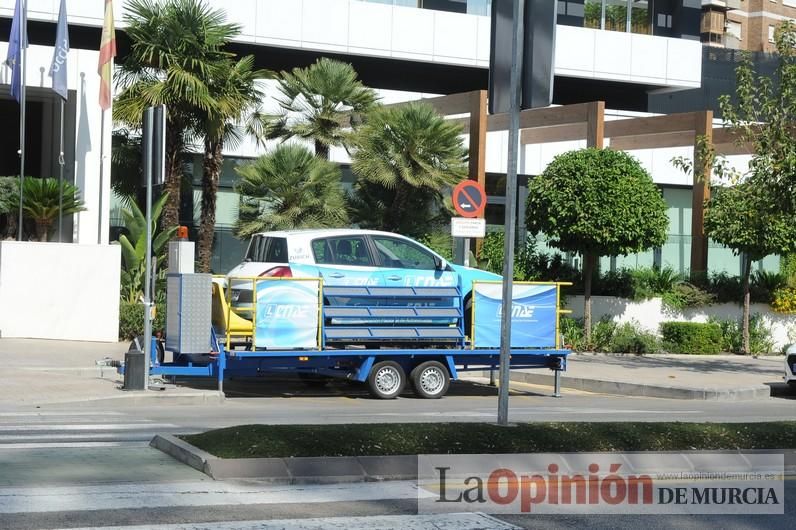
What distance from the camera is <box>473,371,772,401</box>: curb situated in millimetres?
18969

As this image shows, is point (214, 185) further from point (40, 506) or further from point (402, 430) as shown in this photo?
point (40, 506)

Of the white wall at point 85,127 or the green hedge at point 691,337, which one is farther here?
the green hedge at point 691,337

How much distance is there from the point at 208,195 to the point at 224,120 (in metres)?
2.31

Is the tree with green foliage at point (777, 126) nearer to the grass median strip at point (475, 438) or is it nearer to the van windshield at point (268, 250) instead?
the van windshield at point (268, 250)

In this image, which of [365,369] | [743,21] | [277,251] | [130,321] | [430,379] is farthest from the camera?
[743,21]

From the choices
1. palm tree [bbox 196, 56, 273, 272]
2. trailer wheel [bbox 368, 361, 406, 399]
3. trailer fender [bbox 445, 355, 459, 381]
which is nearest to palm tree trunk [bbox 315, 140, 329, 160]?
palm tree [bbox 196, 56, 273, 272]

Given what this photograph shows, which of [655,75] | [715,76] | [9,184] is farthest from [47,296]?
[715,76]

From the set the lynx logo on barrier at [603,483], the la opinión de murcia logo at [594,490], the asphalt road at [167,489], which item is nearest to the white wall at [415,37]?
the asphalt road at [167,489]

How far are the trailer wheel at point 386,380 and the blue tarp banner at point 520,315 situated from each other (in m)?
1.25

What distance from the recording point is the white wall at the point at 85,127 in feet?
82.4

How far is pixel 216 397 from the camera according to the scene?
1602 cm

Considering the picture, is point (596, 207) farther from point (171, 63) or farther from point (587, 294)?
point (171, 63)

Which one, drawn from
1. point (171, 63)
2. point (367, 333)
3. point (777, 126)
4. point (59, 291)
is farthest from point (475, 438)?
point (171, 63)

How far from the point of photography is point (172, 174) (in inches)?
1034
